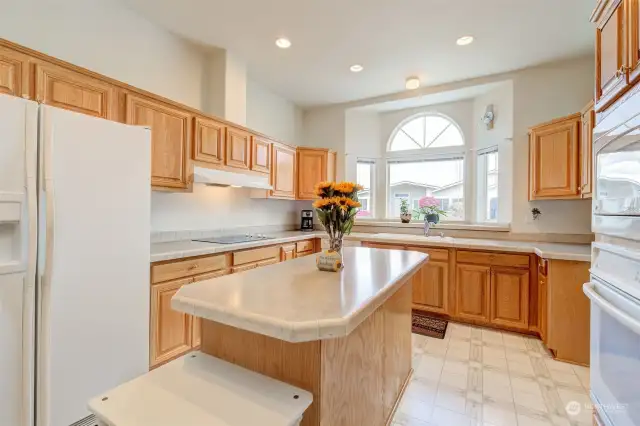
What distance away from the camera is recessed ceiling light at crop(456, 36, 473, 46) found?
9.43ft

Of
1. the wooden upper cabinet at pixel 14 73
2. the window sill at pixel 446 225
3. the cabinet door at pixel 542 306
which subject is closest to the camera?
the wooden upper cabinet at pixel 14 73

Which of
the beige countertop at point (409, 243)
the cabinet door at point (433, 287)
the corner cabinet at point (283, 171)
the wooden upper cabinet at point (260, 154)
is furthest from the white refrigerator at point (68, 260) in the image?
the cabinet door at point (433, 287)

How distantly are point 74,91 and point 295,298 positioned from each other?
6.76 feet

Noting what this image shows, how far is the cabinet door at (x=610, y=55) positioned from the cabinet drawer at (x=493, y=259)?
1.81m

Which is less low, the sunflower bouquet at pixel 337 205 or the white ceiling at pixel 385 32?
the white ceiling at pixel 385 32

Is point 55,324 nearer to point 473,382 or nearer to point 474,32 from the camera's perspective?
point 473,382

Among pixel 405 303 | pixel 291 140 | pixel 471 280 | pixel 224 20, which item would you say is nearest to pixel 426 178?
pixel 471 280

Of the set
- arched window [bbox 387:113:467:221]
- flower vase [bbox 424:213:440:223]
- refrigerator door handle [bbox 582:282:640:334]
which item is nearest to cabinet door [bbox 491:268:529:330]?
flower vase [bbox 424:213:440:223]

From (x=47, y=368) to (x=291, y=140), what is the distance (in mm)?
3966

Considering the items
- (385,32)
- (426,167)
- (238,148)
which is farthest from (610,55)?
(426,167)

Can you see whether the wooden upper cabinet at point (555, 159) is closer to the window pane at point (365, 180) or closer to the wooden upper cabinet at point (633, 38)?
the wooden upper cabinet at point (633, 38)

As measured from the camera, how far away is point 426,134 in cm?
449

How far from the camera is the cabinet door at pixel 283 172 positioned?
3.89m

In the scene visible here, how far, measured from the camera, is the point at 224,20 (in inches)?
105
